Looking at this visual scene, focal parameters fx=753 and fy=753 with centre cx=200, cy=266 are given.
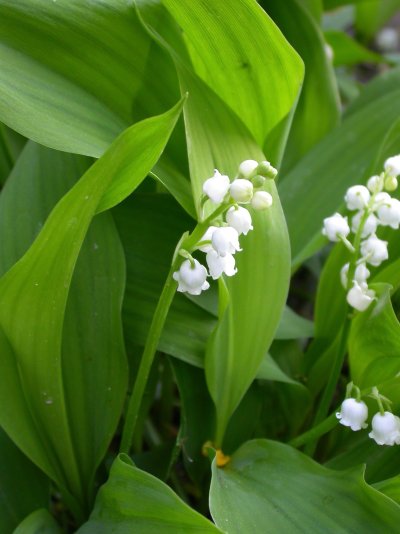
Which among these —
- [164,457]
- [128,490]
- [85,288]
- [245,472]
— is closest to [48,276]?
[85,288]

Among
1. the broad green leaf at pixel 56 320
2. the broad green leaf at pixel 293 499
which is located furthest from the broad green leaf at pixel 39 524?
the broad green leaf at pixel 293 499

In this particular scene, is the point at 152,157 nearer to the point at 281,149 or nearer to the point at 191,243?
the point at 191,243

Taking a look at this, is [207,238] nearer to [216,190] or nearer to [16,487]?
[216,190]

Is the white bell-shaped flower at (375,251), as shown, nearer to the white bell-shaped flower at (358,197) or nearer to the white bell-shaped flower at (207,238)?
the white bell-shaped flower at (358,197)

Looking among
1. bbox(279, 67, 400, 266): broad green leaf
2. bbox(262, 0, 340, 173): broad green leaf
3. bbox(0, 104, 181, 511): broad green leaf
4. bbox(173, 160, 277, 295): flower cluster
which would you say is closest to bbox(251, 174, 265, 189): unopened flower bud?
bbox(173, 160, 277, 295): flower cluster

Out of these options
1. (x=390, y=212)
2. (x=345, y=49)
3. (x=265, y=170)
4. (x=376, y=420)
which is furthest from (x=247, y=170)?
(x=345, y=49)

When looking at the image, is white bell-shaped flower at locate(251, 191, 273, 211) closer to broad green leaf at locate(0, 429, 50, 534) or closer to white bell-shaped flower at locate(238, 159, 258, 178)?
white bell-shaped flower at locate(238, 159, 258, 178)

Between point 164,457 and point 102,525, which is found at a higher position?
point 102,525
